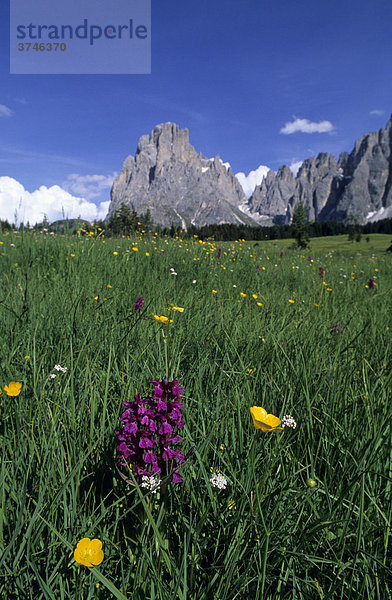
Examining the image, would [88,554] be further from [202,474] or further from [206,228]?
[206,228]

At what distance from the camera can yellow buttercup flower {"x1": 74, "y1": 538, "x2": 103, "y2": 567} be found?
755 millimetres

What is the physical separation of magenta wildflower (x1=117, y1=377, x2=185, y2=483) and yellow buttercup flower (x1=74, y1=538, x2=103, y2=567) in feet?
0.84

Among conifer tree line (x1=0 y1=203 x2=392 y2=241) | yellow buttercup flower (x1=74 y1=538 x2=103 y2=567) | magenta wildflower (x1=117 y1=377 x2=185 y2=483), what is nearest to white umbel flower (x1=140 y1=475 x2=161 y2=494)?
magenta wildflower (x1=117 y1=377 x2=185 y2=483)

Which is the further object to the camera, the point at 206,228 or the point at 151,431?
the point at 206,228

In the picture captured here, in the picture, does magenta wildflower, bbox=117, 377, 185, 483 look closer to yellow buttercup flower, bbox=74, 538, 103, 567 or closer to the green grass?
the green grass

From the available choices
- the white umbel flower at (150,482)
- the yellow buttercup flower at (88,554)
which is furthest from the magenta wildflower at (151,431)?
the yellow buttercup flower at (88,554)

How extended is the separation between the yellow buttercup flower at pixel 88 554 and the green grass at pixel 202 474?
0.03 metres

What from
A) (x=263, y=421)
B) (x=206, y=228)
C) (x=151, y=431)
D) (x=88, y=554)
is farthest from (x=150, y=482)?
(x=206, y=228)

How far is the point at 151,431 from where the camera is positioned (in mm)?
1112

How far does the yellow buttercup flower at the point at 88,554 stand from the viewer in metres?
0.76

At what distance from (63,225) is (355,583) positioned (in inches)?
282

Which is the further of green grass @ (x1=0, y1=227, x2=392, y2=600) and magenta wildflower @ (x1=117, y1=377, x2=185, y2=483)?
magenta wildflower @ (x1=117, y1=377, x2=185, y2=483)

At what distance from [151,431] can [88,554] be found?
39cm

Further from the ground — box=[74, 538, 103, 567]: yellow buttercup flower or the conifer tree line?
the conifer tree line
